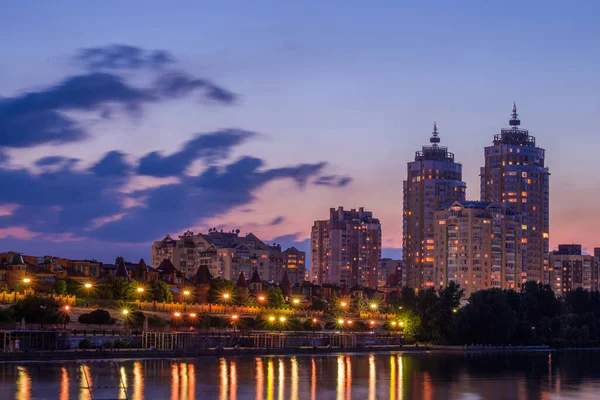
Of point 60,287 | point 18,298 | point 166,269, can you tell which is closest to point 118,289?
point 60,287

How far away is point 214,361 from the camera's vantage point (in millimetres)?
113875

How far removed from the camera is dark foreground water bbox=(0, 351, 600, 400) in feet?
259

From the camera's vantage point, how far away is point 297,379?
94.3 m

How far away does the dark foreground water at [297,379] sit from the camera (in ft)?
259

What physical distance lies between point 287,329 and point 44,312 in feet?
172

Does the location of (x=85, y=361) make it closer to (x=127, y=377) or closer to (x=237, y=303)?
(x=127, y=377)

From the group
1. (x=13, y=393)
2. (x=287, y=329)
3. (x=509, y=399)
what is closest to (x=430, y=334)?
(x=287, y=329)

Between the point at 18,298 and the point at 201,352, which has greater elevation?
the point at 18,298

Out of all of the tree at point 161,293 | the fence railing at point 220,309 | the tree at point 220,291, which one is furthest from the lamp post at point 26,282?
the tree at point 220,291

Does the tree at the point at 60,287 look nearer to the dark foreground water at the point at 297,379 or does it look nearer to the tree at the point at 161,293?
the tree at the point at 161,293

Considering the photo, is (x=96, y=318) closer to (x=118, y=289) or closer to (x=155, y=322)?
(x=155, y=322)

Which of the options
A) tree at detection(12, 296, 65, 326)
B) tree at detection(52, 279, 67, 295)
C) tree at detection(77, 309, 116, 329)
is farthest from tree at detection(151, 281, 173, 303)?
tree at detection(12, 296, 65, 326)

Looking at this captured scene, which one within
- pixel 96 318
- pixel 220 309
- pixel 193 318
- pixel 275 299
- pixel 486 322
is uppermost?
pixel 275 299

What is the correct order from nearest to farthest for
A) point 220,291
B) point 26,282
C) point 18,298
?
point 18,298
point 26,282
point 220,291
